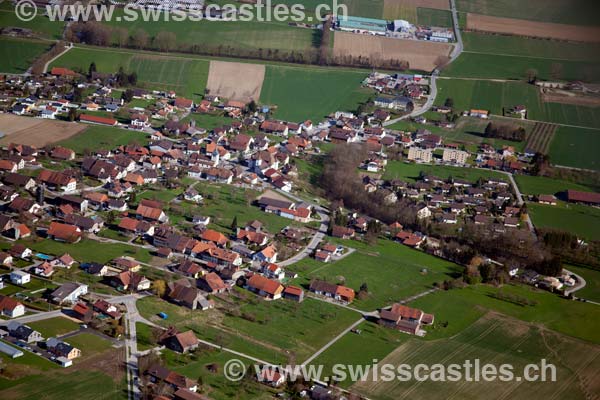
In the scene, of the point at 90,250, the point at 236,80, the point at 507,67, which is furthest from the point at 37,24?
the point at 90,250

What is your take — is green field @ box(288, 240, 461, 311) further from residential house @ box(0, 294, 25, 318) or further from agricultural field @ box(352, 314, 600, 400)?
residential house @ box(0, 294, 25, 318)

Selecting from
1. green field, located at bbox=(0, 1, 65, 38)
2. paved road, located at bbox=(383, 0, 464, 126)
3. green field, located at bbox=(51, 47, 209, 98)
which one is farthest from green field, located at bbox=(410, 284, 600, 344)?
green field, located at bbox=(0, 1, 65, 38)

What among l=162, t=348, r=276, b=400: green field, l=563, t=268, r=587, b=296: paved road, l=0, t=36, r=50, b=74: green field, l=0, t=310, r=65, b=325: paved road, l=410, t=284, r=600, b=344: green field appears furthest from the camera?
l=0, t=36, r=50, b=74: green field

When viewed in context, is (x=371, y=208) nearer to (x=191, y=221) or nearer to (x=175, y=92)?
(x=191, y=221)

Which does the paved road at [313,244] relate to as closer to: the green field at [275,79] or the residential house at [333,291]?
the residential house at [333,291]

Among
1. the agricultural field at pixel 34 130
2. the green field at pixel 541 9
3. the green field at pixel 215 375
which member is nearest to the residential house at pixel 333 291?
the green field at pixel 215 375

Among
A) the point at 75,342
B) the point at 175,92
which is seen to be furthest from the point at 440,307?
the point at 175,92
